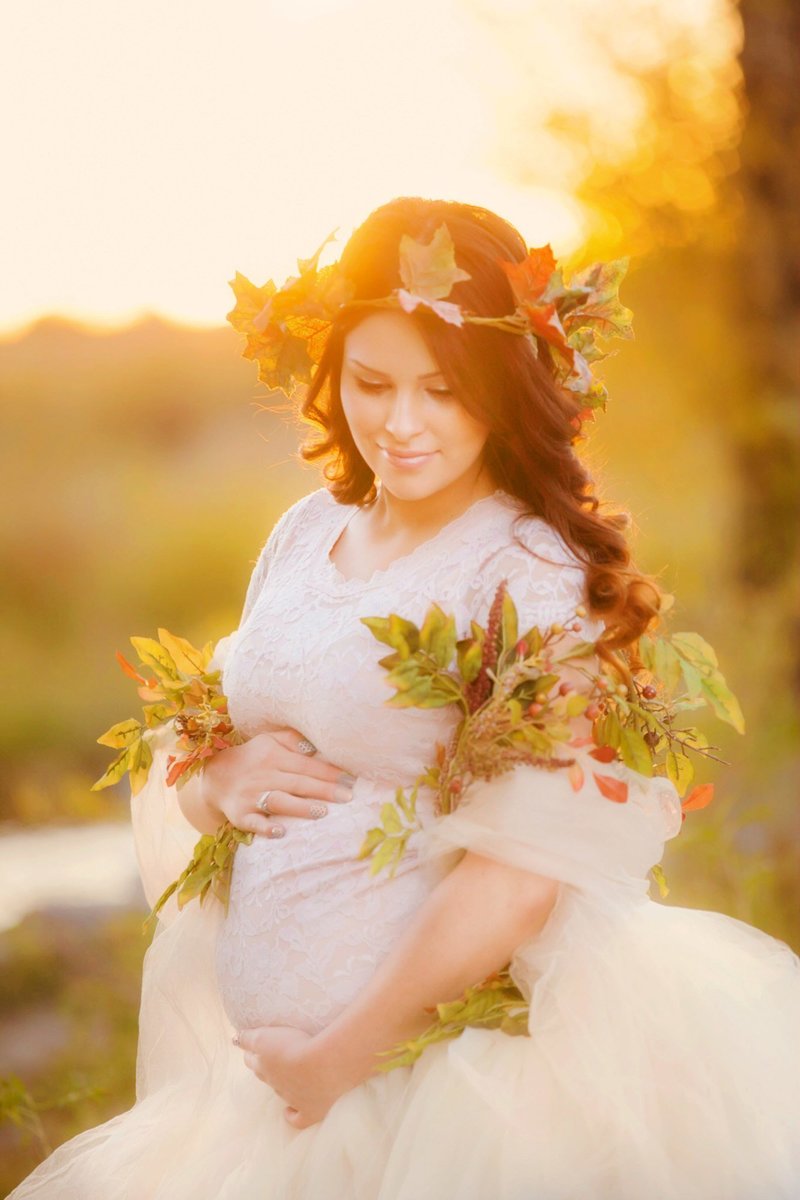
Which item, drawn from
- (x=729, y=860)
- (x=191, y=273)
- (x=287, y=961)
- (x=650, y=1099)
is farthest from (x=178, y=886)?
(x=191, y=273)

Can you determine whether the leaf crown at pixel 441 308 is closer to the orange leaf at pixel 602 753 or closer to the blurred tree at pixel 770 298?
the orange leaf at pixel 602 753

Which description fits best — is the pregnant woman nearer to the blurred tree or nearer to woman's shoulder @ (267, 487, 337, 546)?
woman's shoulder @ (267, 487, 337, 546)

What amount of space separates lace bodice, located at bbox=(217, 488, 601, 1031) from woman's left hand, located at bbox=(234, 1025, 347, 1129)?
0.11 feet

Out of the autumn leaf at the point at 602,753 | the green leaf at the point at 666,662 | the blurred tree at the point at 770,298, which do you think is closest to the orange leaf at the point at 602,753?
the autumn leaf at the point at 602,753

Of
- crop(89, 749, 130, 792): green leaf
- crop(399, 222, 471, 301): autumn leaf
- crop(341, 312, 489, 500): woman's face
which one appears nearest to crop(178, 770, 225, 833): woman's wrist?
crop(89, 749, 130, 792): green leaf

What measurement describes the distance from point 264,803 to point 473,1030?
483 millimetres

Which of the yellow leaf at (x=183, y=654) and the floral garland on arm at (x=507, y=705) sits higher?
the yellow leaf at (x=183, y=654)

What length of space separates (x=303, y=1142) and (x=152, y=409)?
278 inches

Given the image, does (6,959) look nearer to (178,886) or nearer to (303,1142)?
(178,886)

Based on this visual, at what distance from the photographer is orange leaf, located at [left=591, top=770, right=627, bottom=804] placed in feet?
5.41

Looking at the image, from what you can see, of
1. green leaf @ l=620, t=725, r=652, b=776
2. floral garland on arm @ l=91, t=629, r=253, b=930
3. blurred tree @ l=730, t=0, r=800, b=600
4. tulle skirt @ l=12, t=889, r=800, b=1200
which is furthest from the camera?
blurred tree @ l=730, t=0, r=800, b=600

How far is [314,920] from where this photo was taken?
1.86 meters

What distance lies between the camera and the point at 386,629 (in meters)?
1.69

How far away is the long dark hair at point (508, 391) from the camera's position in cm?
179
